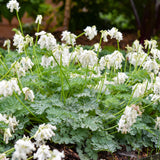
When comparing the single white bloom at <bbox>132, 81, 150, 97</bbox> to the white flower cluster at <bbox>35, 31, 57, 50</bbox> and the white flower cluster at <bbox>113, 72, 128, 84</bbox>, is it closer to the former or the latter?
the white flower cluster at <bbox>113, 72, 128, 84</bbox>

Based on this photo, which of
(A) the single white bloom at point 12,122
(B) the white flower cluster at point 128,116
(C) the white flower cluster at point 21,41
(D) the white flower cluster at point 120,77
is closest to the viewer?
(B) the white flower cluster at point 128,116

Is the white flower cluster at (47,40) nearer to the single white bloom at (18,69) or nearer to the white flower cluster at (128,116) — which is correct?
the single white bloom at (18,69)

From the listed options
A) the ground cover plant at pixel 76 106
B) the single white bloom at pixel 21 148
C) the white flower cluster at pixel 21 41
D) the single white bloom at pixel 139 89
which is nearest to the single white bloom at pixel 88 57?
the ground cover plant at pixel 76 106

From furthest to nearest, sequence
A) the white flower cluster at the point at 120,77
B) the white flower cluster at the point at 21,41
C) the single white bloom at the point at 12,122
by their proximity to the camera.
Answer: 1. the white flower cluster at the point at 120,77
2. the white flower cluster at the point at 21,41
3. the single white bloom at the point at 12,122

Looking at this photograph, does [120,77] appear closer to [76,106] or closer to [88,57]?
[76,106]

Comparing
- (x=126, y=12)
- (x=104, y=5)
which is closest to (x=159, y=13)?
(x=126, y=12)

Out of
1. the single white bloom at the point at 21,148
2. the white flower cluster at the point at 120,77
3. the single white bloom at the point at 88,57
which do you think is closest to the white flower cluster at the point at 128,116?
the single white bloom at the point at 88,57

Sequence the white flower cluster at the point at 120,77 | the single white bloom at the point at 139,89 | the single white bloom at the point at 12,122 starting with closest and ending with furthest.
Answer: the single white bloom at the point at 12,122 < the single white bloom at the point at 139,89 < the white flower cluster at the point at 120,77

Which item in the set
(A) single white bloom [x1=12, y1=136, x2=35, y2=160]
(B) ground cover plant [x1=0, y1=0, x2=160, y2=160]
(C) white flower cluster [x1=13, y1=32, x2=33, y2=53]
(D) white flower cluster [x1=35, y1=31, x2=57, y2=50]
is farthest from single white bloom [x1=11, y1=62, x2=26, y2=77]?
(A) single white bloom [x1=12, y1=136, x2=35, y2=160]

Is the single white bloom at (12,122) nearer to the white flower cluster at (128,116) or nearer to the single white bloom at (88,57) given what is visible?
the single white bloom at (88,57)

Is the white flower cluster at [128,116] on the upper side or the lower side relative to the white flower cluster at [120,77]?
lower

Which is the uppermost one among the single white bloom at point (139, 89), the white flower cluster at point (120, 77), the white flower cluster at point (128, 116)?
the white flower cluster at point (120, 77)

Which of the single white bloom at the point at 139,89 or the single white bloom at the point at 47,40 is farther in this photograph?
the single white bloom at the point at 139,89

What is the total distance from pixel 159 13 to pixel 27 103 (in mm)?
7501
